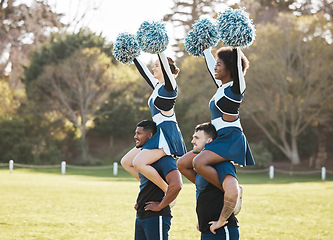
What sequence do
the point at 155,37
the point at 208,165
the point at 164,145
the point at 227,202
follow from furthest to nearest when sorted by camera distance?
the point at 164,145
the point at 155,37
the point at 208,165
the point at 227,202

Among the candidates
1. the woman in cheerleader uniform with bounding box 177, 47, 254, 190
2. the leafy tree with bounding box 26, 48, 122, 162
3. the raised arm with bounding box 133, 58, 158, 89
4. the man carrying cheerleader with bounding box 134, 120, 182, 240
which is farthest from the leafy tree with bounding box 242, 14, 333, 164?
the woman in cheerleader uniform with bounding box 177, 47, 254, 190

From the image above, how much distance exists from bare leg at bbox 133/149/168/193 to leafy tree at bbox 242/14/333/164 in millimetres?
27270

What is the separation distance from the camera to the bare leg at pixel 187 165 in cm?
398

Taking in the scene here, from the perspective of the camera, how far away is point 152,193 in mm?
4281

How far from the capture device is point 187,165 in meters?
4.00

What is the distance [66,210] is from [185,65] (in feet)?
83.6

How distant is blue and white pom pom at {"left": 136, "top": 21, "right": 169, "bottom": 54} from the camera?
398 cm

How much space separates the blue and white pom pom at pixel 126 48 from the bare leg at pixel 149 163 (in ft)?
4.11

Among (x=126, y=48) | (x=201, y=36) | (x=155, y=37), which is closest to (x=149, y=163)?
(x=155, y=37)

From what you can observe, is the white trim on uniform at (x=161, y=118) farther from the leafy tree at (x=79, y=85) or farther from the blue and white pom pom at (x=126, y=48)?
the leafy tree at (x=79, y=85)

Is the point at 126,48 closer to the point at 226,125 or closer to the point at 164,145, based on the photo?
the point at 164,145

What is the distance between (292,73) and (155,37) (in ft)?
94.5

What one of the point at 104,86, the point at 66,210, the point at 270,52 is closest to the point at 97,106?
the point at 104,86

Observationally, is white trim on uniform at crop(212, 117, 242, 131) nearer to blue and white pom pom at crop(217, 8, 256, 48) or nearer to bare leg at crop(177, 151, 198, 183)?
bare leg at crop(177, 151, 198, 183)
